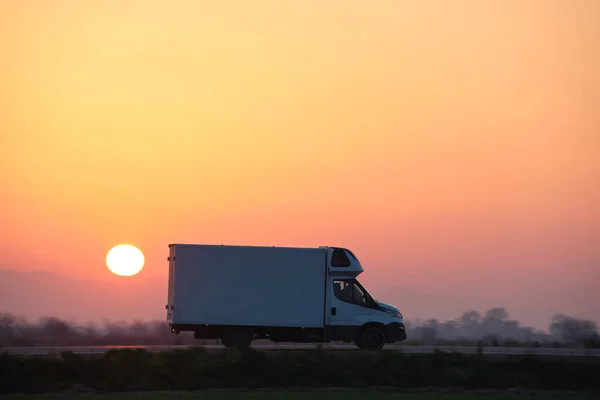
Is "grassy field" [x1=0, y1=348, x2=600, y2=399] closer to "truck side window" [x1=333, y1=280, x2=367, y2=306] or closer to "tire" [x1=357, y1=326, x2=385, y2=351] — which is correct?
"tire" [x1=357, y1=326, x2=385, y2=351]

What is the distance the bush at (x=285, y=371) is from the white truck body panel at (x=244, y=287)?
2827 millimetres

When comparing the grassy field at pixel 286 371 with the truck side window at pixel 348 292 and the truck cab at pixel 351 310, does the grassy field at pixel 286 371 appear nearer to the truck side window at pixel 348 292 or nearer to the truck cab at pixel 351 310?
the truck cab at pixel 351 310

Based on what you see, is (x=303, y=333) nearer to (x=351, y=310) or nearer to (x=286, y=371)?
(x=351, y=310)

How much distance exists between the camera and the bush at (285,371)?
27.6 meters

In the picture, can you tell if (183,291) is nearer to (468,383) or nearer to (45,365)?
(45,365)

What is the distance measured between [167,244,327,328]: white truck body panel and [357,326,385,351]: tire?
1753 millimetres

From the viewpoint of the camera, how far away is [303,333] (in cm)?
3325

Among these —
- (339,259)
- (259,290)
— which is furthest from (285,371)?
(339,259)

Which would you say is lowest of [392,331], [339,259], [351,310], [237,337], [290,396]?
[290,396]

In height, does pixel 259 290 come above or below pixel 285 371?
above

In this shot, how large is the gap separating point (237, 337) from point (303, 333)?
2.34 m

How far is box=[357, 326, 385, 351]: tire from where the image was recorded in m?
33.2

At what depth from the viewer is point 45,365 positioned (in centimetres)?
2775

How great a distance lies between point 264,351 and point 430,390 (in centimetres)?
563
